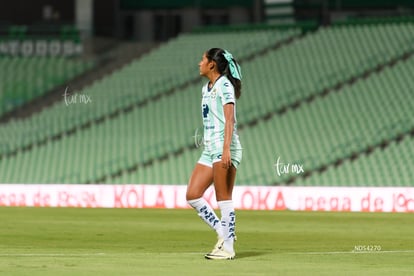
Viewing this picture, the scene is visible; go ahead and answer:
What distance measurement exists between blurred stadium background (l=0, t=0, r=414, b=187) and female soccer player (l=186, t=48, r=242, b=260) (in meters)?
17.2

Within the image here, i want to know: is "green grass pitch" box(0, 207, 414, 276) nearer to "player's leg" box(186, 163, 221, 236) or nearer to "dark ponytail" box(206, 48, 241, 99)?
"player's leg" box(186, 163, 221, 236)

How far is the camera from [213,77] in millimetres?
11242

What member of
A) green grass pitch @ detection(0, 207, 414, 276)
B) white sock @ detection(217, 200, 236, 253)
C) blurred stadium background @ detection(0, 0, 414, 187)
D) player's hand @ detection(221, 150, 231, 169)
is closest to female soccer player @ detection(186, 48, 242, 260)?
white sock @ detection(217, 200, 236, 253)

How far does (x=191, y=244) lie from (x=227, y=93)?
3.55m

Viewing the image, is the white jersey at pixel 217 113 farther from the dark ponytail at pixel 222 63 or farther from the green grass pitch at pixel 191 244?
the green grass pitch at pixel 191 244

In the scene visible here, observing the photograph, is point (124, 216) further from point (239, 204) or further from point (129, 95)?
point (129, 95)

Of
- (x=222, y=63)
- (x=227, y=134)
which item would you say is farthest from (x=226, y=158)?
(x=222, y=63)

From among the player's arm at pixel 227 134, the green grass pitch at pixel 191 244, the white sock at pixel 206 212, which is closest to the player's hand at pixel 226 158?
the player's arm at pixel 227 134

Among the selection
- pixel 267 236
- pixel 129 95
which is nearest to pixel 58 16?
pixel 129 95

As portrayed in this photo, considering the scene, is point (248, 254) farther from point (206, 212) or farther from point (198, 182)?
point (198, 182)

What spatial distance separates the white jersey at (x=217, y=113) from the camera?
36.5ft

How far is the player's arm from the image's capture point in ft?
35.7

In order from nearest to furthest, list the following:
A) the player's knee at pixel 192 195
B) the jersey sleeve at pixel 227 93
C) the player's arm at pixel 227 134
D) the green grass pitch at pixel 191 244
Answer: the green grass pitch at pixel 191 244, the player's arm at pixel 227 134, the jersey sleeve at pixel 227 93, the player's knee at pixel 192 195

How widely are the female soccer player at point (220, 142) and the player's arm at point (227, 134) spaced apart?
10mm
